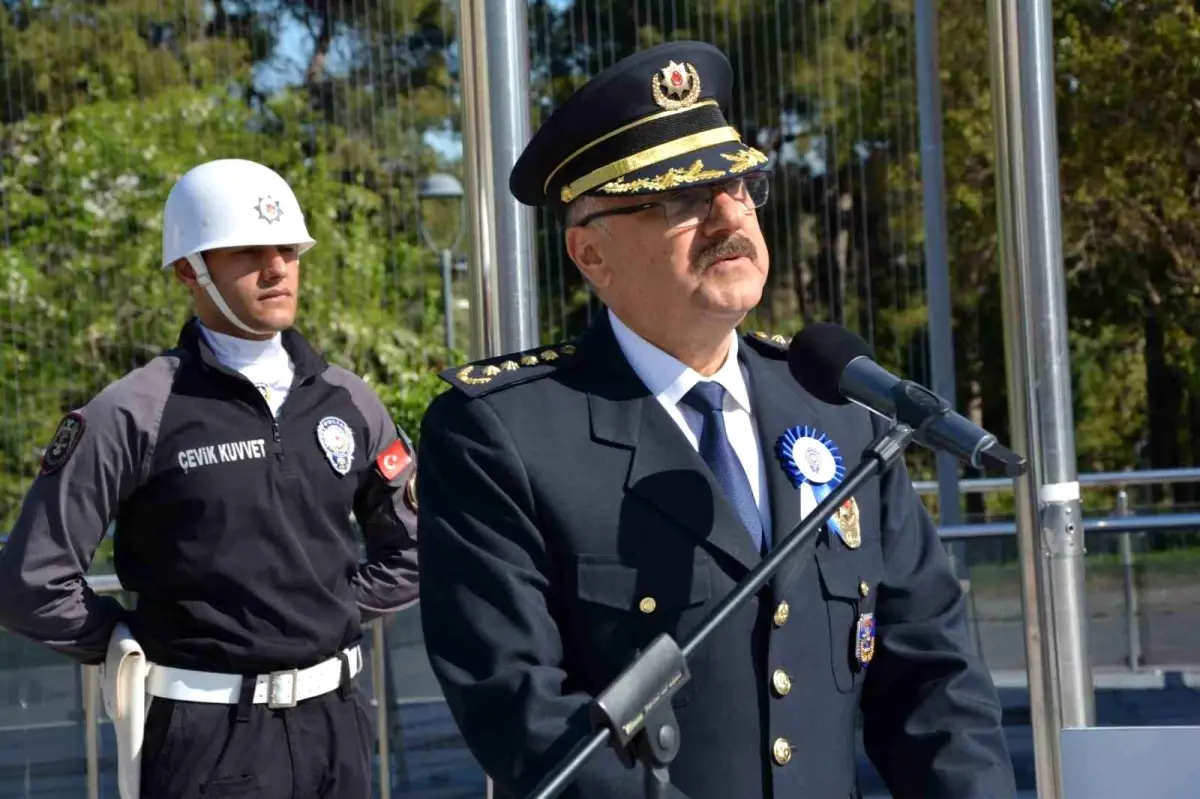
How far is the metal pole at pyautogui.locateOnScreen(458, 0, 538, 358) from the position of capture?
183 inches

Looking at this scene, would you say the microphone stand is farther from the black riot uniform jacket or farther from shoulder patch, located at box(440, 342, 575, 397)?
the black riot uniform jacket

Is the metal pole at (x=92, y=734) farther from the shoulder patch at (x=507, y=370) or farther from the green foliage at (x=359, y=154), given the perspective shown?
the shoulder patch at (x=507, y=370)

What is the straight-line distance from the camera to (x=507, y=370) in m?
2.85

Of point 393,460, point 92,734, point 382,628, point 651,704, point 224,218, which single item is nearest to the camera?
point 651,704

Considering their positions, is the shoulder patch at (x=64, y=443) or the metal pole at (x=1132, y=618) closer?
the shoulder patch at (x=64, y=443)

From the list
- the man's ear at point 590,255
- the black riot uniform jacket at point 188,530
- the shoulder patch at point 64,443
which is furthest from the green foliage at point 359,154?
the man's ear at point 590,255

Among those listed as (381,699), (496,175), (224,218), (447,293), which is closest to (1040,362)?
(496,175)

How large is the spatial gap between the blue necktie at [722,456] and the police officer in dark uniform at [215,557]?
6.15 feet

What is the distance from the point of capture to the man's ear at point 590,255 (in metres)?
2.88

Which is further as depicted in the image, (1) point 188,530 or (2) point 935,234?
(2) point 935,234

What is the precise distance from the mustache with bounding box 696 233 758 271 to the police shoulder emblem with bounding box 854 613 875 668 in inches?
21.1

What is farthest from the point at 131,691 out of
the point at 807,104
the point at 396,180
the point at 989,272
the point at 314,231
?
the point at 989,272

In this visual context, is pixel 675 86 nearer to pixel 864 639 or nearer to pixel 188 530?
pixel 864 639

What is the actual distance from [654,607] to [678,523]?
13 centimetres
